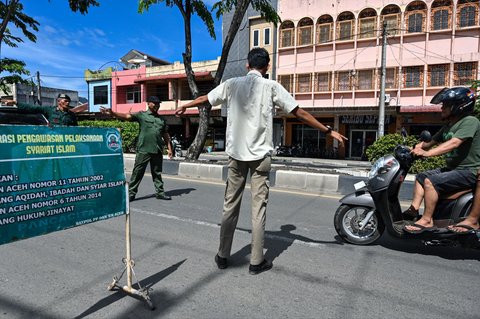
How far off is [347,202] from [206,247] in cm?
173

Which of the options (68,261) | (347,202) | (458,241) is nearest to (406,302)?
(458,241)

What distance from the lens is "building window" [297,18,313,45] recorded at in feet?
80.4

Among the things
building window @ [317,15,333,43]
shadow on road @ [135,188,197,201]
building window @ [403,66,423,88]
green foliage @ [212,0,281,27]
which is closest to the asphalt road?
shadow on road @ [135,188,197,201]

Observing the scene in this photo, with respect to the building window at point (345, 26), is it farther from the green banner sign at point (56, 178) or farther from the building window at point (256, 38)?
the green banner sign at point (56, 178)

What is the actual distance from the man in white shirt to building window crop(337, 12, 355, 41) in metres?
22.3

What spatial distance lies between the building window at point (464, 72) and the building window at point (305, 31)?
30.2ft

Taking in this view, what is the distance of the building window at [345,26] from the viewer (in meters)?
23.1

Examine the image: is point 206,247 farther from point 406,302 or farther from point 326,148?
point 326,148

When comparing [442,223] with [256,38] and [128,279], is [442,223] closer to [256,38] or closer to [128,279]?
[128,279]

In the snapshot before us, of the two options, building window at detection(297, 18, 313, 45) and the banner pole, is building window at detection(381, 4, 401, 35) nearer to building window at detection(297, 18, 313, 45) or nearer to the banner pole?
building window at detection(297, 18, 313, 45)

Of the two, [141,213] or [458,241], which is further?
[141,213]

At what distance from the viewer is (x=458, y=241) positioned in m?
3.56

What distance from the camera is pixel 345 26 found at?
23359 millimetres

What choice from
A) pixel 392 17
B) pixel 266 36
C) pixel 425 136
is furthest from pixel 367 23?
pixel 425 136
